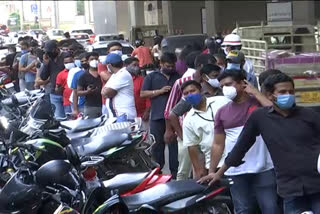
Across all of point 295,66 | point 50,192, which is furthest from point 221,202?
point 295,66

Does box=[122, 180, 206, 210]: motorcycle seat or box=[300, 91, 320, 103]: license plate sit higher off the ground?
box=[300, 91, 320, 103]: license plate

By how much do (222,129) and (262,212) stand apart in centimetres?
76

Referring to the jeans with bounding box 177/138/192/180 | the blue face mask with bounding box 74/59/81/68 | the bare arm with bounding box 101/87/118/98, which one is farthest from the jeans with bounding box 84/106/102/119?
the jeans with bounding box 177/138/192/180

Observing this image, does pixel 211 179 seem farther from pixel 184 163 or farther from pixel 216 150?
pixel 184 163

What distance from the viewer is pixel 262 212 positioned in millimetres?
5699

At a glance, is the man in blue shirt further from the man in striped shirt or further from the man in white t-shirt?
the man in striped shirt

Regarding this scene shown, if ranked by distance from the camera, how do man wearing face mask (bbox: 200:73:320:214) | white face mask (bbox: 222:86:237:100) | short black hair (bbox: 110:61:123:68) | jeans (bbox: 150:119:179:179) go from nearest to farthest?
1. man wearing face mask (bbox: 200:73:320:214)
2. white face mask (bbox: 222:86:237:100)
3. jeans (bbox: 150:119:179:179)
4. short black hair (bbox: 110:61:123:68)

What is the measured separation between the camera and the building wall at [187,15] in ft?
164

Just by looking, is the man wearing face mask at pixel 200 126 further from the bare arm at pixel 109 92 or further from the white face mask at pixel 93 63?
the white face mask at pixel 93 63

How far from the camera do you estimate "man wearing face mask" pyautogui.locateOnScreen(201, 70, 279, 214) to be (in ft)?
18.5

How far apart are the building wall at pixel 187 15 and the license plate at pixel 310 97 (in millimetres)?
41256

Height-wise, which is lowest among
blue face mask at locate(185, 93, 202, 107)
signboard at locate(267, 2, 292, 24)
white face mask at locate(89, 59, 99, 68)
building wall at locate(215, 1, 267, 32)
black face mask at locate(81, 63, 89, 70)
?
blue face mask at locate(185, 93, 202, 107)

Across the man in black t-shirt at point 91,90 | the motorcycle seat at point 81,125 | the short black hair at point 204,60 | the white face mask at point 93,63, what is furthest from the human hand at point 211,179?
the white face mask at point 93,63

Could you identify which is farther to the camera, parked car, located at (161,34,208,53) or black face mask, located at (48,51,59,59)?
parked car, located at (161,34,208,53)
